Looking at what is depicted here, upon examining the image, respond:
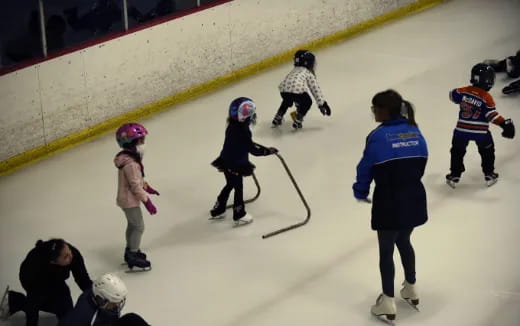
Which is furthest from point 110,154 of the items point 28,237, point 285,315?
point 285,315

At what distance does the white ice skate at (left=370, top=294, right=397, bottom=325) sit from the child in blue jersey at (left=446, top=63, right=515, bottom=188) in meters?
1.87

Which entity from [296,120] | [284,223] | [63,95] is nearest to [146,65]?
[63,95]

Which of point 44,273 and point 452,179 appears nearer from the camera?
point 44,273

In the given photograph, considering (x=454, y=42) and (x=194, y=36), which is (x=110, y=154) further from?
(x=454, y=42)

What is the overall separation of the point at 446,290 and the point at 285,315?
107 centimetres

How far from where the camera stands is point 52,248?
5.96m

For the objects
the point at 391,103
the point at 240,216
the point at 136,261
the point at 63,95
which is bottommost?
the point at 136,261

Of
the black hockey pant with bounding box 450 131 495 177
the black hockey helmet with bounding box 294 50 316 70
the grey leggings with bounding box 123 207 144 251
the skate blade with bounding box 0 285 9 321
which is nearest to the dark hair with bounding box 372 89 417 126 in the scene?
the grey leggings with bounding box 123 207 144 251

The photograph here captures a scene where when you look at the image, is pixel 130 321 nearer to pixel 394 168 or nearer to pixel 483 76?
pixel 394 168

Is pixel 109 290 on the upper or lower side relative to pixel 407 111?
lower

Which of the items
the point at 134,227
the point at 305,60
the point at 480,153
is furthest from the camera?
the point at 305,60

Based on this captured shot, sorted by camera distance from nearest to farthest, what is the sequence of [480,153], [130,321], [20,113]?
[130,321], [480,153], [20,113]

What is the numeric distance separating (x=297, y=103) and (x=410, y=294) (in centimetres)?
290

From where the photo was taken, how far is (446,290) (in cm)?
679
